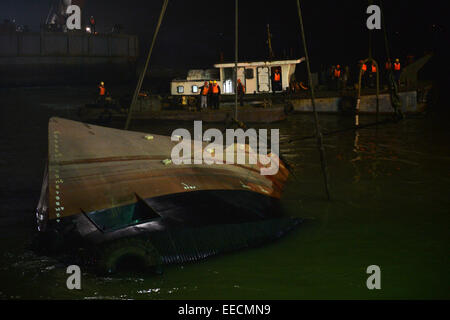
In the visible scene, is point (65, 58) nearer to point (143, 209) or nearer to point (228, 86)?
point (228, 86)

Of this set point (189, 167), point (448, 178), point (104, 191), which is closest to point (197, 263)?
point (104, 191)

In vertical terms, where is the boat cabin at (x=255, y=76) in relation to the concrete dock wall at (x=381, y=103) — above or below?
above

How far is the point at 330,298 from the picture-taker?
19.1ft

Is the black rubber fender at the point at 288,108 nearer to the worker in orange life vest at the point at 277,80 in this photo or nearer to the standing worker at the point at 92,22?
the worker in orange life vest at the point at 277,80

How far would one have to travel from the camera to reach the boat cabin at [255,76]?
31984 millimetres

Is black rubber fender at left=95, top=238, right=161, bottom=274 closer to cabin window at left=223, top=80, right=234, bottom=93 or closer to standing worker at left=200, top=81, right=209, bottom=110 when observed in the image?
standing worker at left=200, top=81, right=209, bottom=110

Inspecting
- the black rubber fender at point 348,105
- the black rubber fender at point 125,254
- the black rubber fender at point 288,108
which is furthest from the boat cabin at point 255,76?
the black rubber fender at point 125,254

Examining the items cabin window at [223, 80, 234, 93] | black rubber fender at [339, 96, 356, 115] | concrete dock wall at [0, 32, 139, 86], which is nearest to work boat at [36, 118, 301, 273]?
black rubber fender at [339, 96, 356, 115]

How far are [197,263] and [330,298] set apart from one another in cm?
196

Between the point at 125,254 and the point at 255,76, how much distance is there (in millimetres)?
27112

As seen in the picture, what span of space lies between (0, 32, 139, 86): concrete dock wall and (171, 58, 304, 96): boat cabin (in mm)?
27118

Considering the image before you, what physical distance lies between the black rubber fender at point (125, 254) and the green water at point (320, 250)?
16 centimetres
